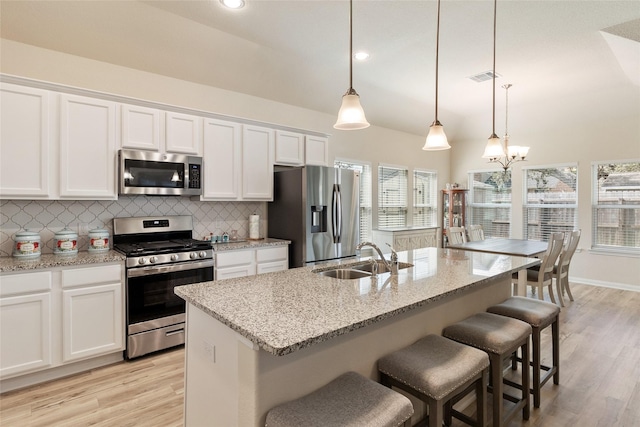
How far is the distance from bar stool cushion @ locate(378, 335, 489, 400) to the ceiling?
2.75m

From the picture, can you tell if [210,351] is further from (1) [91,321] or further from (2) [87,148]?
(2) [87,148]

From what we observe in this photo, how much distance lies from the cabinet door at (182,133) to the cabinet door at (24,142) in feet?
3.12

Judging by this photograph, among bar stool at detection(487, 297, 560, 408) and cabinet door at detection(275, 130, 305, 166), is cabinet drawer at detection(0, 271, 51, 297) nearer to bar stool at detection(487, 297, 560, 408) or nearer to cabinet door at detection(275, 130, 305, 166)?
cabinet door at detection(275, 130, 305, 166)

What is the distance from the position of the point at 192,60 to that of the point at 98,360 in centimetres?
300

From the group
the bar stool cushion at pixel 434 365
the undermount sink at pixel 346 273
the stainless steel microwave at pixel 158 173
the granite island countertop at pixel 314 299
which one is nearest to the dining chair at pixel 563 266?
the granite island countertop at pixel 314 299

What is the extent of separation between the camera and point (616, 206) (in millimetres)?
5703

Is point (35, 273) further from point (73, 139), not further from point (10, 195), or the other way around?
point (73, 139)

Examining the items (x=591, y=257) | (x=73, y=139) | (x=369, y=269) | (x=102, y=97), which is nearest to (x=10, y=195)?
(x=73, y=139)

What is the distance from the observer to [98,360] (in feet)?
9.68

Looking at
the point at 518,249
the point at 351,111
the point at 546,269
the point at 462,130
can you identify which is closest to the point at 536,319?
the point at 351,111

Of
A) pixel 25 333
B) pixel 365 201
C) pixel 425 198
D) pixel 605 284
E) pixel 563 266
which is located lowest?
pixel 605 284

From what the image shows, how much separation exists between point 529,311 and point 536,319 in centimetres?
8

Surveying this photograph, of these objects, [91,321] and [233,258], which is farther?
[233,258]

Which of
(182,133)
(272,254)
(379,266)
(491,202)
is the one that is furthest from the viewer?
(491,202)
